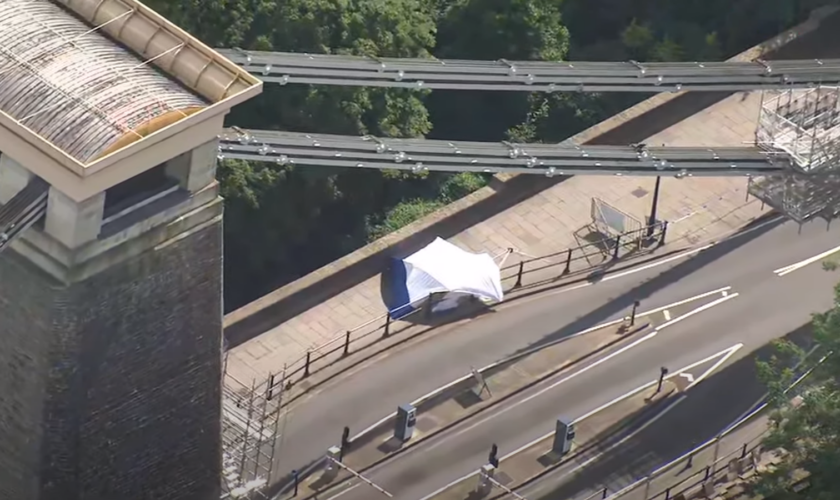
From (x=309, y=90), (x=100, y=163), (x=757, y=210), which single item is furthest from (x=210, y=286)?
(x=757, y=210)

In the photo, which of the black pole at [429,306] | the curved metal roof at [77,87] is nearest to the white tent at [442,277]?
the black pole at [429,306]

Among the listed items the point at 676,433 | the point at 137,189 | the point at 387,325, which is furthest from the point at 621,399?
the point at 137,189

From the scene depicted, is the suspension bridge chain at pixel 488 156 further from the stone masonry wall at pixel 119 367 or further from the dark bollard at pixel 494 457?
the stone masonry wall at pixel 119 367

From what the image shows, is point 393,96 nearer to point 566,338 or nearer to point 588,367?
point 566,338

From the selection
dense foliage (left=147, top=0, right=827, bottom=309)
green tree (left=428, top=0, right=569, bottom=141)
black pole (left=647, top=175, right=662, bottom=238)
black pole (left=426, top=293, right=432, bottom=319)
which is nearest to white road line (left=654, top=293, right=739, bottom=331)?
black pole (left=647, top=175, right=662, bottom=238)

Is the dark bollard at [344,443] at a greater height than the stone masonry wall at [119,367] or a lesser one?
lesser

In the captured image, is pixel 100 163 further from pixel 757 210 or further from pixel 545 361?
pixel 757 210
